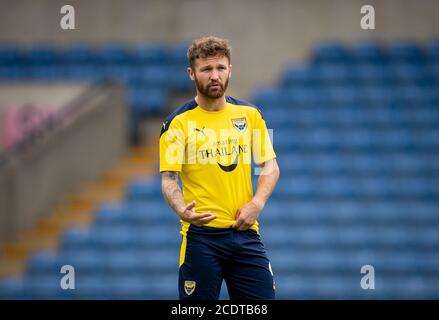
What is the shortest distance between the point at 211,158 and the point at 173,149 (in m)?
0.21

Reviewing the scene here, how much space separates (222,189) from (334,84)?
325 inches

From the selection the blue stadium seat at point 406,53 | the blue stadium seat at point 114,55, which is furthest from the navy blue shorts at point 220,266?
the blue stadium seat at point 114,55

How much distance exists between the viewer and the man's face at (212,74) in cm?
476

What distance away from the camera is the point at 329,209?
1130cm

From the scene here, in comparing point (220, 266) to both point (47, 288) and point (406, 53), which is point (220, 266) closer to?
point (47, 288)

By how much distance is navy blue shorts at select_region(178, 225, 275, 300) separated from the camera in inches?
190

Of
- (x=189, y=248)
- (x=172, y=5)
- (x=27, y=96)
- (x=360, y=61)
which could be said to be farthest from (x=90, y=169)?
(x=189, y=248)

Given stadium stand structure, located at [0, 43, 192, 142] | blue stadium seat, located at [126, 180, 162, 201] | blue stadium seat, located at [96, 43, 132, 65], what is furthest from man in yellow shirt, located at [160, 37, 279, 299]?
blue stadium seat, located at [96, 43, 132, 65]

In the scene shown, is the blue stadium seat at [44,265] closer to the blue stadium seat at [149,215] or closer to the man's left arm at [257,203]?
the blue stadium seat at [149,215]

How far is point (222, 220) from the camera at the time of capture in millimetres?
4875

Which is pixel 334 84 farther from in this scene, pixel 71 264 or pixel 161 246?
pixel 71 264

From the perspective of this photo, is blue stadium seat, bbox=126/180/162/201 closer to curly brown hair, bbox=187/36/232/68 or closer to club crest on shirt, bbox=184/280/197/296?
club crest on shirt, bbox=184/280/197/296

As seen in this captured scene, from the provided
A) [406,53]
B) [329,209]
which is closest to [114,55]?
[406,53]
